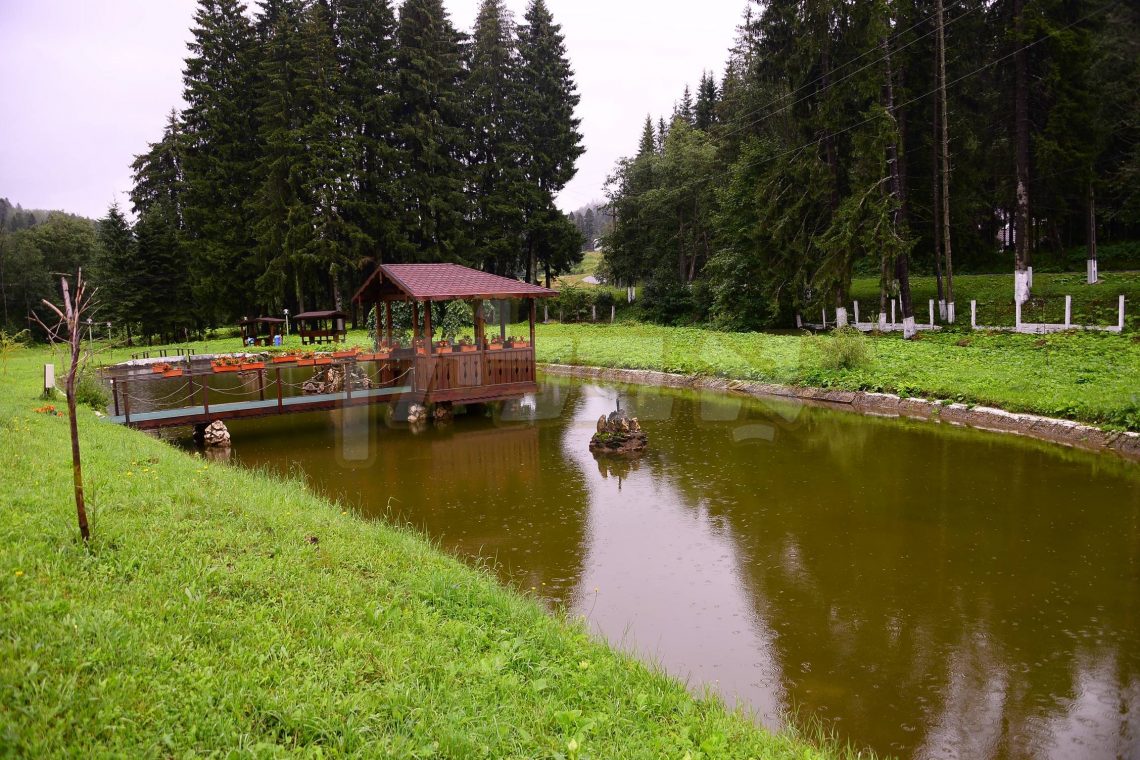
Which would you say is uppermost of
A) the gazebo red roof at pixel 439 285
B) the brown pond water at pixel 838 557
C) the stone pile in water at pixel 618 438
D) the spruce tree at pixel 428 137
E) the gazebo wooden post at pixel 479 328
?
the spruce tree at pixel 428 137

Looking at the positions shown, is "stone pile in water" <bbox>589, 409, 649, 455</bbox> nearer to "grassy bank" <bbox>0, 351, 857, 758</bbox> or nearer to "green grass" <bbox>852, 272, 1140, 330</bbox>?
"grassy bank" <bbox>0, 351, 857, 758</bbox>

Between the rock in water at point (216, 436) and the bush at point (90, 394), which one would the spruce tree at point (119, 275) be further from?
the rock in water at point (216, 436)

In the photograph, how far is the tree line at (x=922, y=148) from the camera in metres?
22.0

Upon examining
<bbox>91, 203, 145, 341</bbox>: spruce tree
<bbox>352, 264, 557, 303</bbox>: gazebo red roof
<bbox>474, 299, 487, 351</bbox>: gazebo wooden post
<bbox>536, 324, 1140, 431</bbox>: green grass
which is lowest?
<bbox>536, 324, 1140, 431</bbox>: green grass

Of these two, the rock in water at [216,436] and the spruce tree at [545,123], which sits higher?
the spruce tree at [545,123]

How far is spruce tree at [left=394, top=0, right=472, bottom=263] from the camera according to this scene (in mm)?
38812

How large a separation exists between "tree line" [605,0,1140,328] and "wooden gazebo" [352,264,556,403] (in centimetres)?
1244

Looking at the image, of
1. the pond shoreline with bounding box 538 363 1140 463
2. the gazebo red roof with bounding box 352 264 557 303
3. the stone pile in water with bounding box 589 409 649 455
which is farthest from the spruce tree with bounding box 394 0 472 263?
the stone pile in water with bounding box 589 409 649 455

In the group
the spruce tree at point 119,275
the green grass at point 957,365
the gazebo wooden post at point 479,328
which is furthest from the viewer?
the spruce tree at point 119,275

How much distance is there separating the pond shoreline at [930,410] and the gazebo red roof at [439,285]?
6439 millimetres

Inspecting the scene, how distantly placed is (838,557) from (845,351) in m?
11.8

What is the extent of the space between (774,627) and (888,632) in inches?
37.3

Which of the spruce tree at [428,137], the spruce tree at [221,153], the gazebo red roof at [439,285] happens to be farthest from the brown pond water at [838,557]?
the spruce tree at [221,153]

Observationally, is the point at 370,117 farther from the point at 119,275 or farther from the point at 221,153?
the point at 119,275
